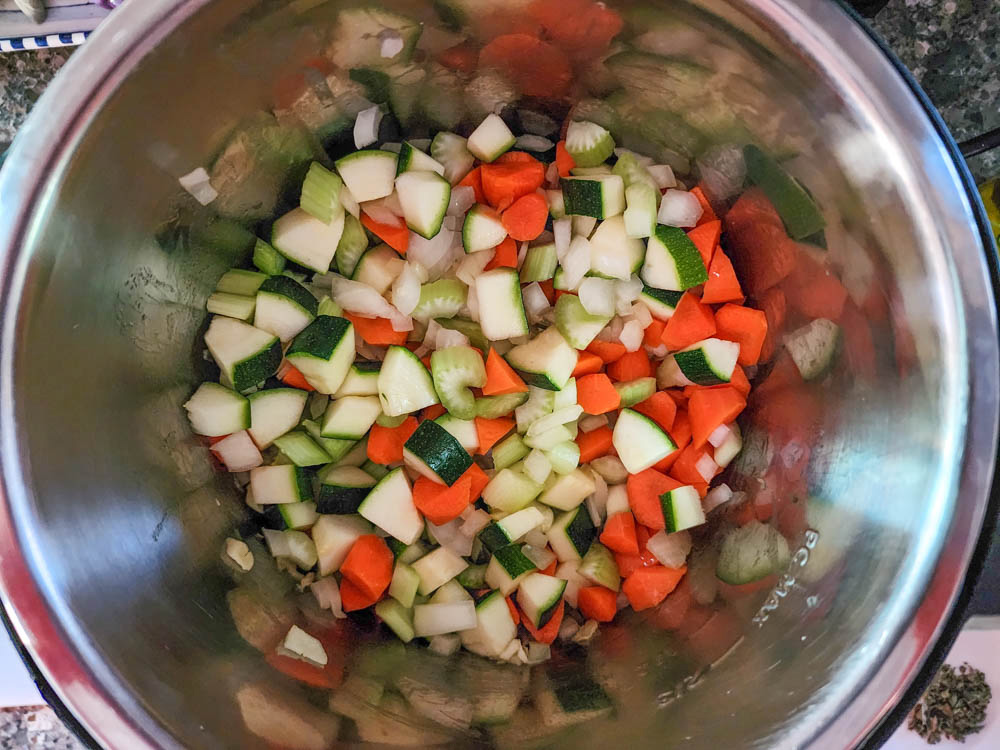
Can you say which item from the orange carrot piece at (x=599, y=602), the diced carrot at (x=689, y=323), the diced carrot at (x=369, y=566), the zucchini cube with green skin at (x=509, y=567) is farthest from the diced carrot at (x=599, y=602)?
the diced carrot at (x=689, y=323)

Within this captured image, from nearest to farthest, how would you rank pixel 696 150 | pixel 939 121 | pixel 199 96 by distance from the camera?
pixel 939 121 < pixel 199 96 < pixel 696 150

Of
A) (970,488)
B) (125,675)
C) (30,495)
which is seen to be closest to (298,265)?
(30,495)

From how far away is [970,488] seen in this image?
32.6 inches

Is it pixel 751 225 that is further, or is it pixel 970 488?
pixel 751 225

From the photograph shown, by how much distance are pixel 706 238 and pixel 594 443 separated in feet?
1.26

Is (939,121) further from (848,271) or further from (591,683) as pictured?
(591,683)

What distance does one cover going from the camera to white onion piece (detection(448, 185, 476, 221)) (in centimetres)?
120

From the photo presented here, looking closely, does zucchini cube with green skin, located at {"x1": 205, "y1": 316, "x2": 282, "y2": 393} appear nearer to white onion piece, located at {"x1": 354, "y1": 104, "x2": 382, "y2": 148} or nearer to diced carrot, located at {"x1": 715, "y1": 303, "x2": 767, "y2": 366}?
white onion piece, located at {"x1": 354, "y1": 104, "x2": 382, "y2": 148}

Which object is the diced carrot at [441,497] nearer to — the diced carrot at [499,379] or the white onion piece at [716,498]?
the diced carrot at [499,379]

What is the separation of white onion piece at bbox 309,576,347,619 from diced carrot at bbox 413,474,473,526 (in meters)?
0.19

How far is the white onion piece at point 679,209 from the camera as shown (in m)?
1.17

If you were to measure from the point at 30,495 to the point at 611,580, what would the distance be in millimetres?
851

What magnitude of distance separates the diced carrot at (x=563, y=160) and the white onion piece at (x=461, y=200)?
150 millimetres

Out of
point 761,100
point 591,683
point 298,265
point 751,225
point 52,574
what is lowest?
point 591,683
